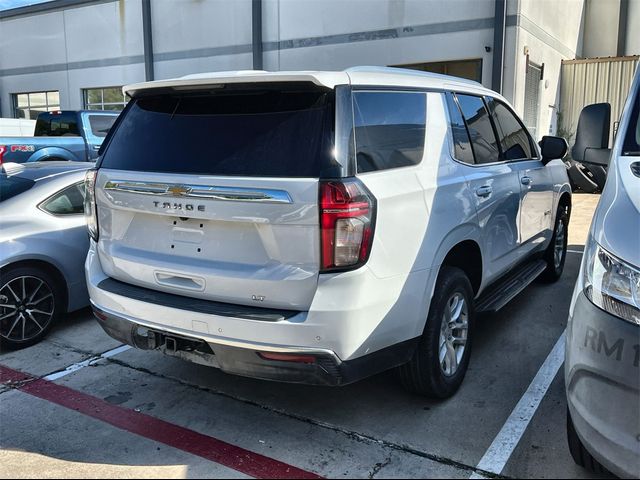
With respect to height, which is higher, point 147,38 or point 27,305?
point 147,38

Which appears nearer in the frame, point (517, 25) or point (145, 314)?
point (145, 314)

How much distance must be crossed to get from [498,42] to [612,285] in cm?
1235

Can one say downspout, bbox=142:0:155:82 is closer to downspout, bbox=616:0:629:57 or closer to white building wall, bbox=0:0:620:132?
white building wall, bbox=0:0:620:132

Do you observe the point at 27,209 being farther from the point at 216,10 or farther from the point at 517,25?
the point at 216,10

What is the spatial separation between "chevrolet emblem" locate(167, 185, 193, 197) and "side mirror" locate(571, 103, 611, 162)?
104 inches

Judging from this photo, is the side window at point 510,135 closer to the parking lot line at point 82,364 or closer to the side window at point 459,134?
the side window at point 459,134

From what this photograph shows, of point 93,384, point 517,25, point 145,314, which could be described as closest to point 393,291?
point 145,314

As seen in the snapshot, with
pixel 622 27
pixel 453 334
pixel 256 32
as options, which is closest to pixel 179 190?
pixel 453 334

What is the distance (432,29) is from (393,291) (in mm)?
12883

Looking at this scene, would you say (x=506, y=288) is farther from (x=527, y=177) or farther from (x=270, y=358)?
(x=270, y=358)

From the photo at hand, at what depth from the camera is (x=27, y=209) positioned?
4730mm

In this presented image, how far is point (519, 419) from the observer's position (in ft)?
11.1

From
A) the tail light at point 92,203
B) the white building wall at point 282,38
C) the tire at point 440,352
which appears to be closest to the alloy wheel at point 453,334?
the tire at point 440,352

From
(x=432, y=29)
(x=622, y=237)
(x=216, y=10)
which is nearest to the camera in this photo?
(x=622, y=237)
